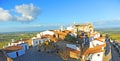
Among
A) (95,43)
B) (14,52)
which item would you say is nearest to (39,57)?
(14,52)

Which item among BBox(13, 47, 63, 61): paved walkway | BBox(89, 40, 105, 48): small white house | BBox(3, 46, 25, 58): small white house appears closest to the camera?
BBox(13, 47, 63, 61): paved walkway

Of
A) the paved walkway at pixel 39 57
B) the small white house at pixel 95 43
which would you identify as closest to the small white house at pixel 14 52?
the paved walkway at pixel 39 57

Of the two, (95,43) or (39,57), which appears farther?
(95,43)

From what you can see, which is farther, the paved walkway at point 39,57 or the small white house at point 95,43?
the small white house at point 95,43

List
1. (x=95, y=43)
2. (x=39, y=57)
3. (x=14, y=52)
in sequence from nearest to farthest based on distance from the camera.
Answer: (x=14, y=52)
(x=39, y=57)
(x=95, y=43)

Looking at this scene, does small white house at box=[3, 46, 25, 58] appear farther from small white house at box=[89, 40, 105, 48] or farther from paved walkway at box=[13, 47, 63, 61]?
small white house at box=[89, 40, 105, 48]

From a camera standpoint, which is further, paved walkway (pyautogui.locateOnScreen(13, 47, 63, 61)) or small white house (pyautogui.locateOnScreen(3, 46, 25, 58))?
small white house (pyautogui.locateOnScreen(3, 46, 25, 58))

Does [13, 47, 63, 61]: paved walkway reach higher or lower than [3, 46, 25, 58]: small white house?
lower

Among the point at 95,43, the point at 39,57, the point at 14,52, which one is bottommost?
the point at 39,57

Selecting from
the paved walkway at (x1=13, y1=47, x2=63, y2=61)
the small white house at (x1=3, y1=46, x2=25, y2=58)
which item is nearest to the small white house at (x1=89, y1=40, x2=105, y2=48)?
the paved walkway at (x1=13, y1=47, x2=63, y2=61)

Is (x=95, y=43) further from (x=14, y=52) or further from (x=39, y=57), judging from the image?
(x=14, y=52)

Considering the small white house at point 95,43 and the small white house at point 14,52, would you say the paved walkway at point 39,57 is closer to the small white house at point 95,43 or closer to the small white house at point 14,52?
the small white house at point 14,52

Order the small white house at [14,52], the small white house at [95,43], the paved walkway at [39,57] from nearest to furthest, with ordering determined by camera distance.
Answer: the paved walkway at [39,57], the small white house at [14,52], the small white house at [95,43]

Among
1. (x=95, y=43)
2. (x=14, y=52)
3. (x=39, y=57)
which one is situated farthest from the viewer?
(x=95, y=43)
